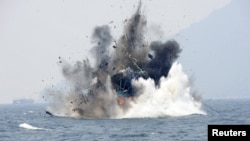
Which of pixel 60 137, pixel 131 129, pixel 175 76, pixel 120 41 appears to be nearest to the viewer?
pixel 60 137

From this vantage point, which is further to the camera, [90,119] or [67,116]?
[67,116]

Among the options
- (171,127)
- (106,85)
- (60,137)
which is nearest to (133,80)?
(106,85)

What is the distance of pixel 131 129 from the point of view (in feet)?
355

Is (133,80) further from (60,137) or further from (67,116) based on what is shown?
(60,137)

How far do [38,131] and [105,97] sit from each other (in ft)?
122

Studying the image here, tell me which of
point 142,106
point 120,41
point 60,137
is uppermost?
point 120,41

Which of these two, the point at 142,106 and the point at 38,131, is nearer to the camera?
the point at 38,131

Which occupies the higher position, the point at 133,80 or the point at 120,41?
the point at 120,41

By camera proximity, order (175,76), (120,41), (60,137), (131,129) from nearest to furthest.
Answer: (60,137) → (131,129) → (175,76) → (120,41)

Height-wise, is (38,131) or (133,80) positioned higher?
(133,80)

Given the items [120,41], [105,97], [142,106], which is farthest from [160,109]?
[120,41]

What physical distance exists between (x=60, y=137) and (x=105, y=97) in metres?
48.7

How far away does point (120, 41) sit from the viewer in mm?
157000

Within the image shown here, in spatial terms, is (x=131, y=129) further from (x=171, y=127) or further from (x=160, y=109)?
(x=160, y=109)
